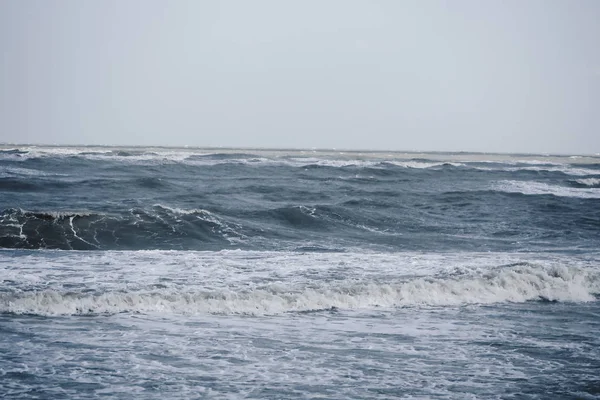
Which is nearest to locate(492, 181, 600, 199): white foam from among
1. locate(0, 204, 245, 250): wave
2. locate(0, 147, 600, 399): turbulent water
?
locate(0, 147, 600, 399): turbulent water

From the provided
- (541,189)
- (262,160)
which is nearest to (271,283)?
(541,189)

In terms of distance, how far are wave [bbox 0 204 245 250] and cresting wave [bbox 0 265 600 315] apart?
16.4 ft

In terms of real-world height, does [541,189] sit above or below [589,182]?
below

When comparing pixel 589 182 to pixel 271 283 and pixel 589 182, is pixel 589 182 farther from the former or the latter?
pixel 271 283

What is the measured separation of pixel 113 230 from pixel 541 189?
19.6 meters

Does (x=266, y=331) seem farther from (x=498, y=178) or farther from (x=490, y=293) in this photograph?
(x=498, y=178)

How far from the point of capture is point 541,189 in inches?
1090

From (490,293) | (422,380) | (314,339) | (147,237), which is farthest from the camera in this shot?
(147,237)

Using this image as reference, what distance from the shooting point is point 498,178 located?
33.3m

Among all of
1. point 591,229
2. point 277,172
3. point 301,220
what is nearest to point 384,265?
point 301,220

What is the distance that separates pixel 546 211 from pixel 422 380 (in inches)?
653

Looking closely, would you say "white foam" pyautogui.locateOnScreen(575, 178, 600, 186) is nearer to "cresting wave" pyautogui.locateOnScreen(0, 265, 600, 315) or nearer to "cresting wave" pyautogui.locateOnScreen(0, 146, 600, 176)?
"cresting wave" pyautogui.locateOnScreen(0, 146, 600, 176)

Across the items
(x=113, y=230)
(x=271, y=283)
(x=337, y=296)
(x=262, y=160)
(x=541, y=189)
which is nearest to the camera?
(x=337, y=296)

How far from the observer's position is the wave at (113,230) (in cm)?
1301
